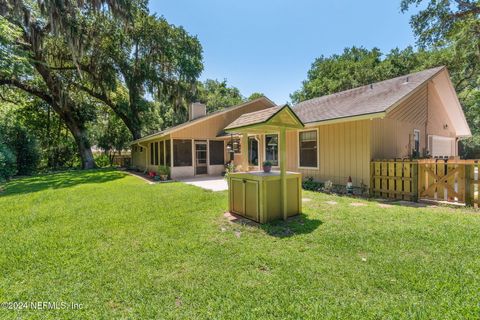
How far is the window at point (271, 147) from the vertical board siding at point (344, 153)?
2.14 metres

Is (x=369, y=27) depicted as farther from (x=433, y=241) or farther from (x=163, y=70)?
(x=433, y=241)

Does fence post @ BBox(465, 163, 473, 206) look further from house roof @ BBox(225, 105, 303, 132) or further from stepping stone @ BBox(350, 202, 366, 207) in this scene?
house roof @ BBox(225, 105, 303, 132)

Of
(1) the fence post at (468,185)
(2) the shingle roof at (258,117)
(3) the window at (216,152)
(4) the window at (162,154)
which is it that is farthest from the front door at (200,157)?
(1) the fence post at (468,185)

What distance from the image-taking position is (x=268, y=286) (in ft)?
8.34

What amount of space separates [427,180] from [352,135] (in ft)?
8.06

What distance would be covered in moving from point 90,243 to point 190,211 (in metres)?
2.26

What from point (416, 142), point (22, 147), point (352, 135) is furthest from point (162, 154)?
point (416, 142)

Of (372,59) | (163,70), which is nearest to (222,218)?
(163,70)

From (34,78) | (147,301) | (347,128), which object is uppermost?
(34,78)

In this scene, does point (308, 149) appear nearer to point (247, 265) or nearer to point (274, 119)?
point (274, 119)

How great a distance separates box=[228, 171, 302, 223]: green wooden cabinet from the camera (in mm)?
4700

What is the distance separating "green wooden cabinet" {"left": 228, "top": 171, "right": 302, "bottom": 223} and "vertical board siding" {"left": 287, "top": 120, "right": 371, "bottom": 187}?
3639 mm

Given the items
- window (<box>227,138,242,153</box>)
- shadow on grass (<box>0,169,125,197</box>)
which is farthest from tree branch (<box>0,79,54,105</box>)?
window (<box>227,138,242,153</box>)

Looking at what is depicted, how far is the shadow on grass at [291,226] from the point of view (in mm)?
4145
